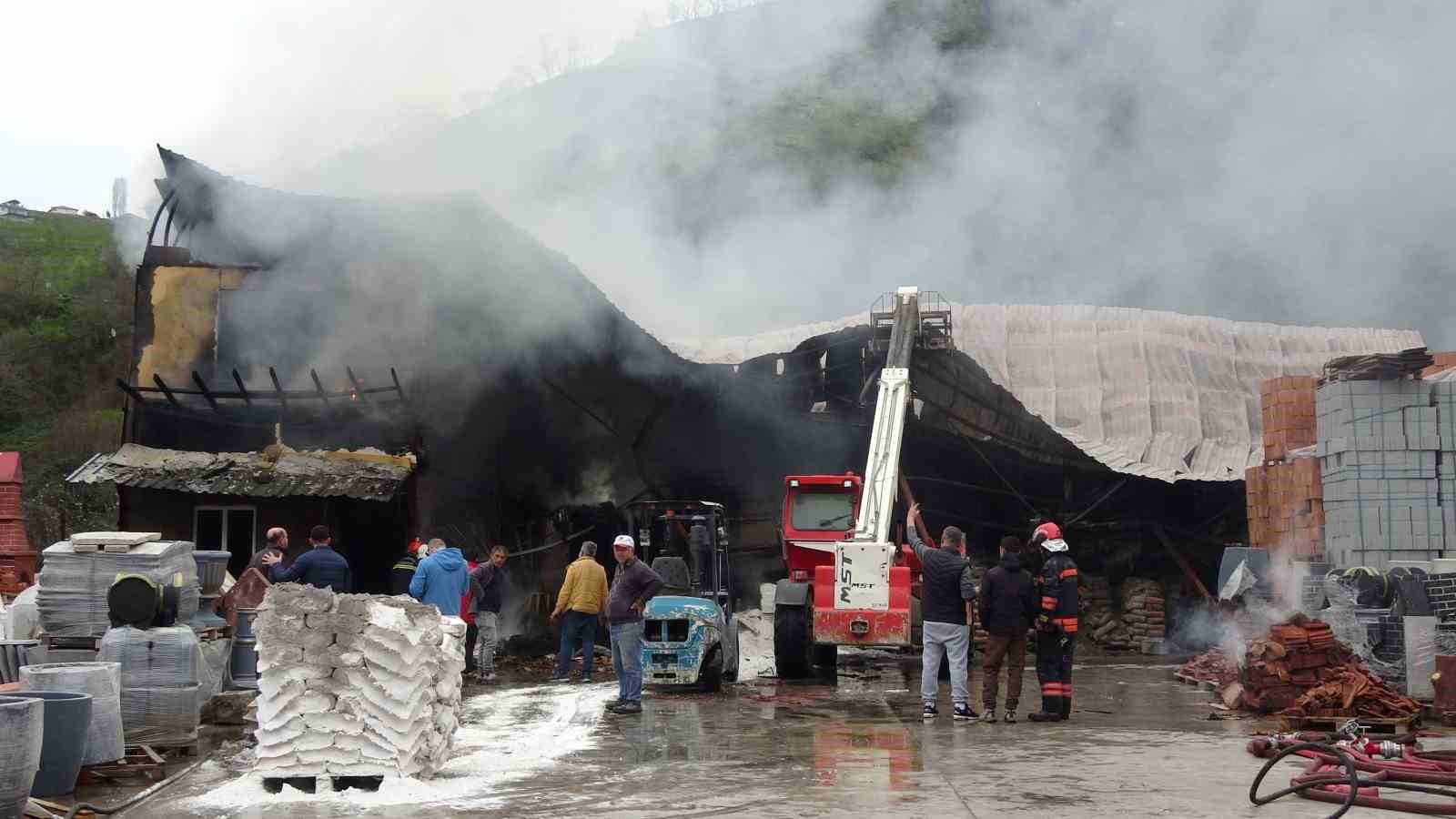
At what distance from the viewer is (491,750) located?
880cm

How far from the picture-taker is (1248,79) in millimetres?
44719

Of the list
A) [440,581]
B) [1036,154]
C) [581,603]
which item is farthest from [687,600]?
[1036,154]

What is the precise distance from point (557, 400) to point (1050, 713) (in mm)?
11252

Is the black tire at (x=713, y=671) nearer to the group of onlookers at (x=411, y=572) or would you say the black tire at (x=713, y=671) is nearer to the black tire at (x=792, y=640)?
the black tire at (x=792, y=640)

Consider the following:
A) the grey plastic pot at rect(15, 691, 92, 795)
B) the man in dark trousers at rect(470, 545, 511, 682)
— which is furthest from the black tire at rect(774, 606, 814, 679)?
the grey plastic pot at rect(15, 691, 92, 795)

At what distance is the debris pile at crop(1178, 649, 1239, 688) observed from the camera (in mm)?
12258

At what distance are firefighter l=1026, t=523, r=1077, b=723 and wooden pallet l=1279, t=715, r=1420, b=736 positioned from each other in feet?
5.24

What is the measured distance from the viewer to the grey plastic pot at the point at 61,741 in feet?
22.2

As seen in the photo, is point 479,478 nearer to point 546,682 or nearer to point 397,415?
point 397,415

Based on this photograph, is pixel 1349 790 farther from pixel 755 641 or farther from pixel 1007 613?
pixel 755 641

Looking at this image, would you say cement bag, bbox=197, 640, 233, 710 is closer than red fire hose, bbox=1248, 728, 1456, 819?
No

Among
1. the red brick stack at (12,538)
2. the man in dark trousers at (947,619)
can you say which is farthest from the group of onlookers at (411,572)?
the red brick stack at (12,538)

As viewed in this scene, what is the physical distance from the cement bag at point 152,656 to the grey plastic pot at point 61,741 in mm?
1709

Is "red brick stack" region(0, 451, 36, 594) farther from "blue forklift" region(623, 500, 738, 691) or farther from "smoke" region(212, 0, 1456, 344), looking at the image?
"smoke" region(212, 0, 1456, 344)
